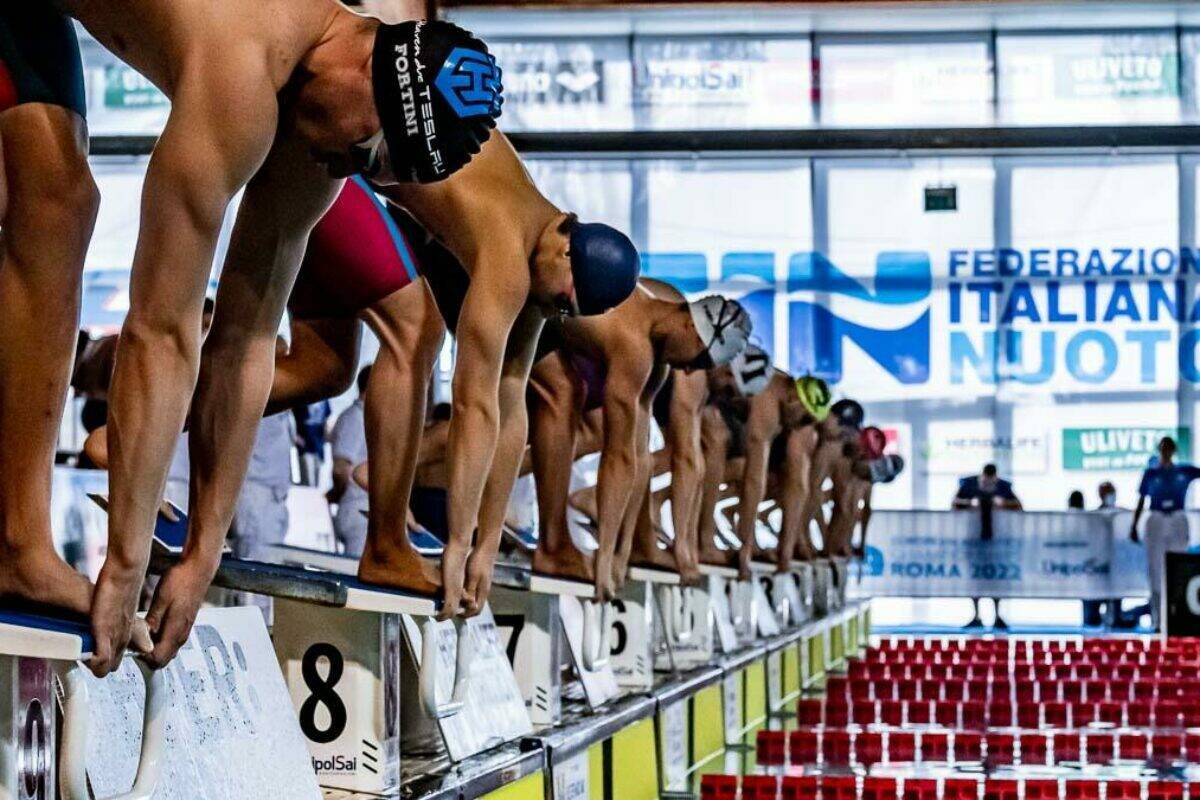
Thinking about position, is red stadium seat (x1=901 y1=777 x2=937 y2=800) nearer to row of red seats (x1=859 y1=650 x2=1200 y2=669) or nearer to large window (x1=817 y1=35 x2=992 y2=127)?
row of red seats (x1=859 y1=650 x2=1200 y2=669)

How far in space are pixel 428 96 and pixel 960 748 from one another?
4.47 metres

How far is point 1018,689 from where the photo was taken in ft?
27.8

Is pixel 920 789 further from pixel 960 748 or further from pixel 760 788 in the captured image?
pixel 960 748

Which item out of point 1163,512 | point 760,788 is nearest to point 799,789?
point 760,788

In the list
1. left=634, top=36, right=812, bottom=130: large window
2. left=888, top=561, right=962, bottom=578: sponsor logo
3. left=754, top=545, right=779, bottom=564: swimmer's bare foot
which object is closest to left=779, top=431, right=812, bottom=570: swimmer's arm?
left=754, top=545, right=779, bottom=564: swimmer's bare foot

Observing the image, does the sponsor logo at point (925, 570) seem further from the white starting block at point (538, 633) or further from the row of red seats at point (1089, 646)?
the white starting block at point (538, 633)

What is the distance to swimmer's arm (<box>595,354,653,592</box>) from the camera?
5242 mm

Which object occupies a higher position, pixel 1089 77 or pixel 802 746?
pixel 1089 77

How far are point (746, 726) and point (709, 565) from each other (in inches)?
41.5

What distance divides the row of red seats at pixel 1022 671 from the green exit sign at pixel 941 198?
11349mm

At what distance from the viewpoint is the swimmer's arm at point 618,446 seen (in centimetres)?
524

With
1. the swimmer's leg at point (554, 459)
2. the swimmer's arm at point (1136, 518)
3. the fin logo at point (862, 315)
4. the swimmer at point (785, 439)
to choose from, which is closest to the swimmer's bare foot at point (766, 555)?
the swimmer at point (785, 439)

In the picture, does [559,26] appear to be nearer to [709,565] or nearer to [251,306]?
[709,565]

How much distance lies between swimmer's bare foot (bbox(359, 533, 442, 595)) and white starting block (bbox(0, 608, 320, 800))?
0.52m
